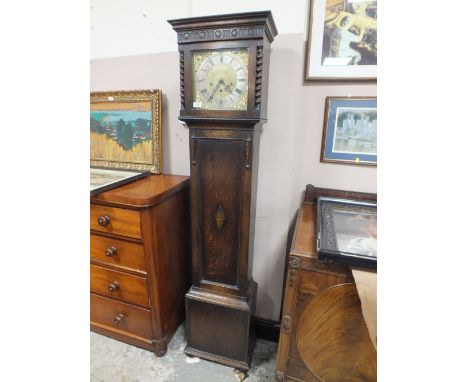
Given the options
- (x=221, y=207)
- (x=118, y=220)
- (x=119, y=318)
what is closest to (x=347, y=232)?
(x=221, y=207)

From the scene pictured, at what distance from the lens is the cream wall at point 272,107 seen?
1140mm

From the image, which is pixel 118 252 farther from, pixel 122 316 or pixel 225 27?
pixel 225 27

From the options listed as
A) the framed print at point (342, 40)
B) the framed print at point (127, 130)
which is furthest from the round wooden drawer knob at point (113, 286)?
the framed print at point (342, 40)

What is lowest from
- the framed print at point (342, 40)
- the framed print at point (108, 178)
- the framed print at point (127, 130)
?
the framed print at point (108, 178)

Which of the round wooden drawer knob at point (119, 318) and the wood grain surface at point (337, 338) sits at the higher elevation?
the wood grain surface at point (337, 338)

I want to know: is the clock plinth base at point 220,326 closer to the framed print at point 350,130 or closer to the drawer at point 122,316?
the drawer at point 122,316

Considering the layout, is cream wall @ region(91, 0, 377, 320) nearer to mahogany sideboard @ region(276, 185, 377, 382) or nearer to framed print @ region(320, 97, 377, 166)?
framed print @ region(320, 97, 377, 166)

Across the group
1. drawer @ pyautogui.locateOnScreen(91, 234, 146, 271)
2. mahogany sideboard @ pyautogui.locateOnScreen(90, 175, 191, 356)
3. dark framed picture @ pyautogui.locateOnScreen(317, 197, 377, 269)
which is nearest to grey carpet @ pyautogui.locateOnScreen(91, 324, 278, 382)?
mahogany sideboard @ pyautogui.locateOnScreen(90, 175, 191, 356)

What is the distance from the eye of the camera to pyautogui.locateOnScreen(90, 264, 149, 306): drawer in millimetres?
1251

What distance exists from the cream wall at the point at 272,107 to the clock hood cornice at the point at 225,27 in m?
0.24
